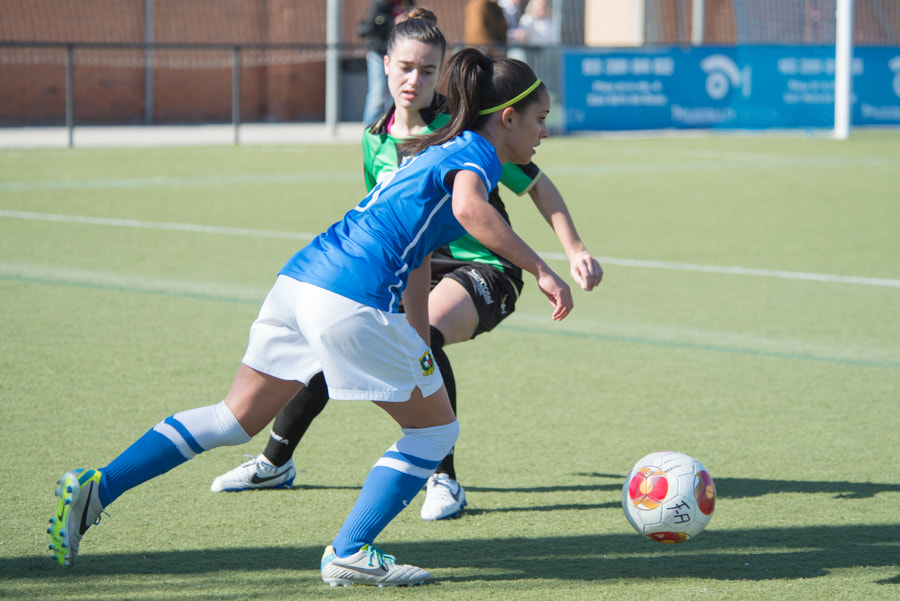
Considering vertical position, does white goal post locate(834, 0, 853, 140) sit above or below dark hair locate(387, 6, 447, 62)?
above

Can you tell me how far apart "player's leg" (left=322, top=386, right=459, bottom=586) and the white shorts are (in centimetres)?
9

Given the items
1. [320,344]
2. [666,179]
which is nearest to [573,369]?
[320,344]

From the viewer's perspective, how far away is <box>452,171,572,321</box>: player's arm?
126 inches

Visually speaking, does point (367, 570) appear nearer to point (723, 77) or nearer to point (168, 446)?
point (168, 446)

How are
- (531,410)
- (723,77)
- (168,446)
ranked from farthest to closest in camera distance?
(723,77), (531,410), (168,446)

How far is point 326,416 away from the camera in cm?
523

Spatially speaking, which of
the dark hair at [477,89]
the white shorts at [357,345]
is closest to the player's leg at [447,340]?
the white shorts at [357,345]

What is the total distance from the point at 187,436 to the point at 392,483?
1.98 ft

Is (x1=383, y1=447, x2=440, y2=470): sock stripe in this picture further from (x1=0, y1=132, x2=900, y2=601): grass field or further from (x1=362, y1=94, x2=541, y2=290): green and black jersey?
(x1=362, y1=94, x2=541, y2=290): green and black jersey

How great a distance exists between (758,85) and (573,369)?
57.4ft

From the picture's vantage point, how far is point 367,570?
3.29m

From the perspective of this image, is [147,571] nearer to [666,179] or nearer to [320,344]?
[320,344]

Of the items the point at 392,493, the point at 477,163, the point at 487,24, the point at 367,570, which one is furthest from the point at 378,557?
the point at 487,24

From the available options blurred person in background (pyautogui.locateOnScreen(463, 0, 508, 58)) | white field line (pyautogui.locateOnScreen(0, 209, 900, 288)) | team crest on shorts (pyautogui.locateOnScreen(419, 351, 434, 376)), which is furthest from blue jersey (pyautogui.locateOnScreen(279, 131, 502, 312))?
blurred person in background (pyautogui.locateOnScreen(463, 0, 508, 58))
